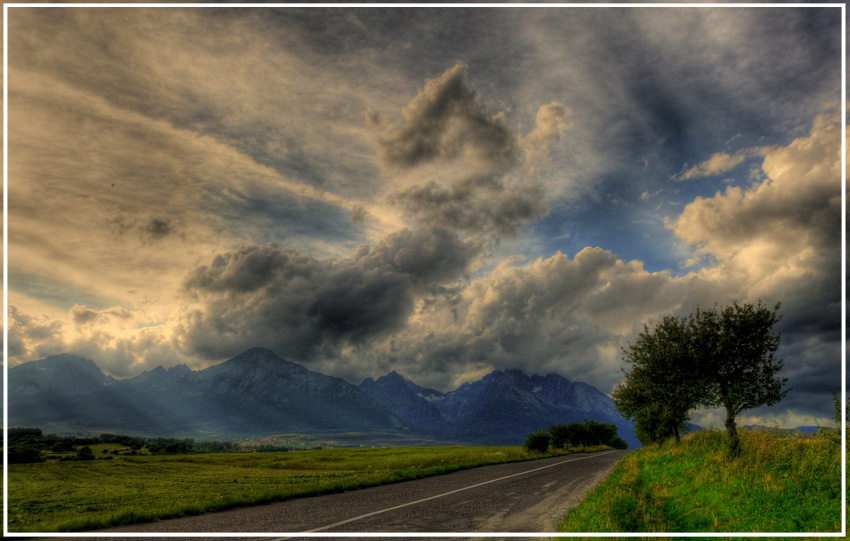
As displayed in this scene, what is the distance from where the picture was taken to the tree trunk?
2158cm

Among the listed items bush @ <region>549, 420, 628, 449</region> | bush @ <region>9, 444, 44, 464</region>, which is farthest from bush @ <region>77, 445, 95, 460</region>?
bush @ <region>549, 420, 628, 449</region>

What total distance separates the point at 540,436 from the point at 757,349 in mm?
50857

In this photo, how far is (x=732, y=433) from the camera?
25.3m

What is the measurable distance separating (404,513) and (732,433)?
21.0 meters

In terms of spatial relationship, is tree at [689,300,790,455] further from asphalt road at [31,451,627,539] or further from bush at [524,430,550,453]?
bush at [524,430,550,453]

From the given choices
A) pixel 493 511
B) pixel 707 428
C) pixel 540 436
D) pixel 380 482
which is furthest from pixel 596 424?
pixel 493 511

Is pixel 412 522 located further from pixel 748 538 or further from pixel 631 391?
pixel 631 391

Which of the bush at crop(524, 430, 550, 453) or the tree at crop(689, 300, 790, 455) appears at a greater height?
the tree at crop(689, 300, 790, 455)

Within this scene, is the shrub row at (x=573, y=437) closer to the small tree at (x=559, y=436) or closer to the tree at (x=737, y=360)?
the small tree at (x=559, y=436)

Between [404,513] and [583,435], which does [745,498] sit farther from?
[583,435]

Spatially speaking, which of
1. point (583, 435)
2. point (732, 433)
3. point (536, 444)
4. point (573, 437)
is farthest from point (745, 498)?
point (583, 435)

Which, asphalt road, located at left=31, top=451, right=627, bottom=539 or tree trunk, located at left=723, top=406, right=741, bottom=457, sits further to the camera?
tree trunk, located at left=723, top=406, right=741, bottom=457

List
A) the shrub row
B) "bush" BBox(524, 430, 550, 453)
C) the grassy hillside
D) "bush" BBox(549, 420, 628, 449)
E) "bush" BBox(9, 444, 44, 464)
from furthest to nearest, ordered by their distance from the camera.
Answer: "bush" BBox(549, 420, 628, 449)
the shrub row
"bush" BBox(9, 444, 44, 464)
"bush" BBox(524, 430, 550, 453)
the grassy hillside

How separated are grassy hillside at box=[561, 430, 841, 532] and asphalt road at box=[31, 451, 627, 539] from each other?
1.64m
